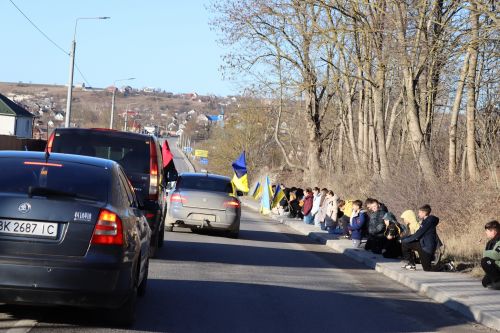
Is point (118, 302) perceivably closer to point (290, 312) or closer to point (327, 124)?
point (290, 312)

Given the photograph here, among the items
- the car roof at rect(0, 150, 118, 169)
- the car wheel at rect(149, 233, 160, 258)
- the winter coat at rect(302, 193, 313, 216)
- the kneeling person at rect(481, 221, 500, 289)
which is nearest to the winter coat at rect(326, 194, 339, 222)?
the winter coat at rect(302, 193, 313, 216)

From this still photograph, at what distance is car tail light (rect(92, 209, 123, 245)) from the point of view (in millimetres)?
7773

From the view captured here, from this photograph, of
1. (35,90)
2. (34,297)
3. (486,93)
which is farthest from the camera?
(35,90)

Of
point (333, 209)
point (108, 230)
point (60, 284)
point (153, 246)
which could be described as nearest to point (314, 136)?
point (333, 209)

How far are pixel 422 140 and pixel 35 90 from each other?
17597 cm

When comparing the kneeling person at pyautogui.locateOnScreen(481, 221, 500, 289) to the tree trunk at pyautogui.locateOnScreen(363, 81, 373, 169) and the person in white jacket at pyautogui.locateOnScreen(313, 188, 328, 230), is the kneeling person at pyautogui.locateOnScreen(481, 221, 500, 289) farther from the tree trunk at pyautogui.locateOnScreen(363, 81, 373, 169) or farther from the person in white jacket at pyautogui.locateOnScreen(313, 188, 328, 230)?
the tree trunk at pyautogui.locateOnScreen(363, 81, 373, 169)

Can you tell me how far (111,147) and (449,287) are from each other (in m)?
5.95

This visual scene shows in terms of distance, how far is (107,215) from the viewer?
788cm

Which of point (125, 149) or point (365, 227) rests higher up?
point (125, 149)

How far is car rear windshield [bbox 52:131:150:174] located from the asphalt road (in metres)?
1.73

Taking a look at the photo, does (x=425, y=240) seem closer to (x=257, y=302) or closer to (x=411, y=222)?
(x=411, y=222)

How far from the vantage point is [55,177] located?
8.33 m

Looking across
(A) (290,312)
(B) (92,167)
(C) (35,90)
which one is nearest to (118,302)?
(B) (92,167)

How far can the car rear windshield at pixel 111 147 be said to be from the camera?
45.3ft
